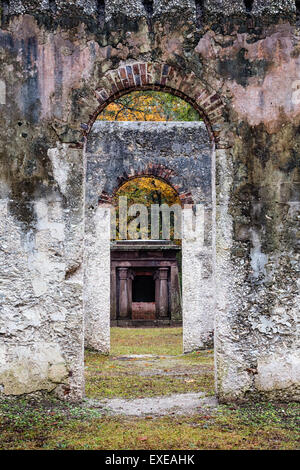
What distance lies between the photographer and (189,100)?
5.62m

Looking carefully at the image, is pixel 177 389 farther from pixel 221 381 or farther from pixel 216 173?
pixel 216 173

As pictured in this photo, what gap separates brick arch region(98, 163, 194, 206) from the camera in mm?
10570

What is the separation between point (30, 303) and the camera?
17.4ft

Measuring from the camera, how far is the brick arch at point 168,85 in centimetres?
548

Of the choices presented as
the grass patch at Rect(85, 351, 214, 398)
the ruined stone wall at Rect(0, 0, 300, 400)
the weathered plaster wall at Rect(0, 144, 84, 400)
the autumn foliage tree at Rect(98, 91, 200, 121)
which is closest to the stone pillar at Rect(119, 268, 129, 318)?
the grass patch at Rect(85, 351, 214, 398)

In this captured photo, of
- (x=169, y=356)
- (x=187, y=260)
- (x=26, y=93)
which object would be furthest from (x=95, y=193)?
(x=26, y=93)

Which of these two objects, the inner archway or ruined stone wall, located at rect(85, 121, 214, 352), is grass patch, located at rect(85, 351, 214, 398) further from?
the inner archway

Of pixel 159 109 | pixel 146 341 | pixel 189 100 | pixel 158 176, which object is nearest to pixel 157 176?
pixel 158 176

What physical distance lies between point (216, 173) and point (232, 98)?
Result: 811 mm

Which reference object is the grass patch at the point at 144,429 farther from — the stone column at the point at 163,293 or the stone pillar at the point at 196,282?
the stone column at the point at 163,293

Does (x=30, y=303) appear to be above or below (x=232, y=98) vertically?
below

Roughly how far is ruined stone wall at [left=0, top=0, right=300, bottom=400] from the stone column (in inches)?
443

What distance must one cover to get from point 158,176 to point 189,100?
18.4 feet

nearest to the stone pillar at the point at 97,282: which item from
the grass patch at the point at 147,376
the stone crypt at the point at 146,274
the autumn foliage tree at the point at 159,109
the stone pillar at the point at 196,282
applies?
the grass patch at the point at 147,376
